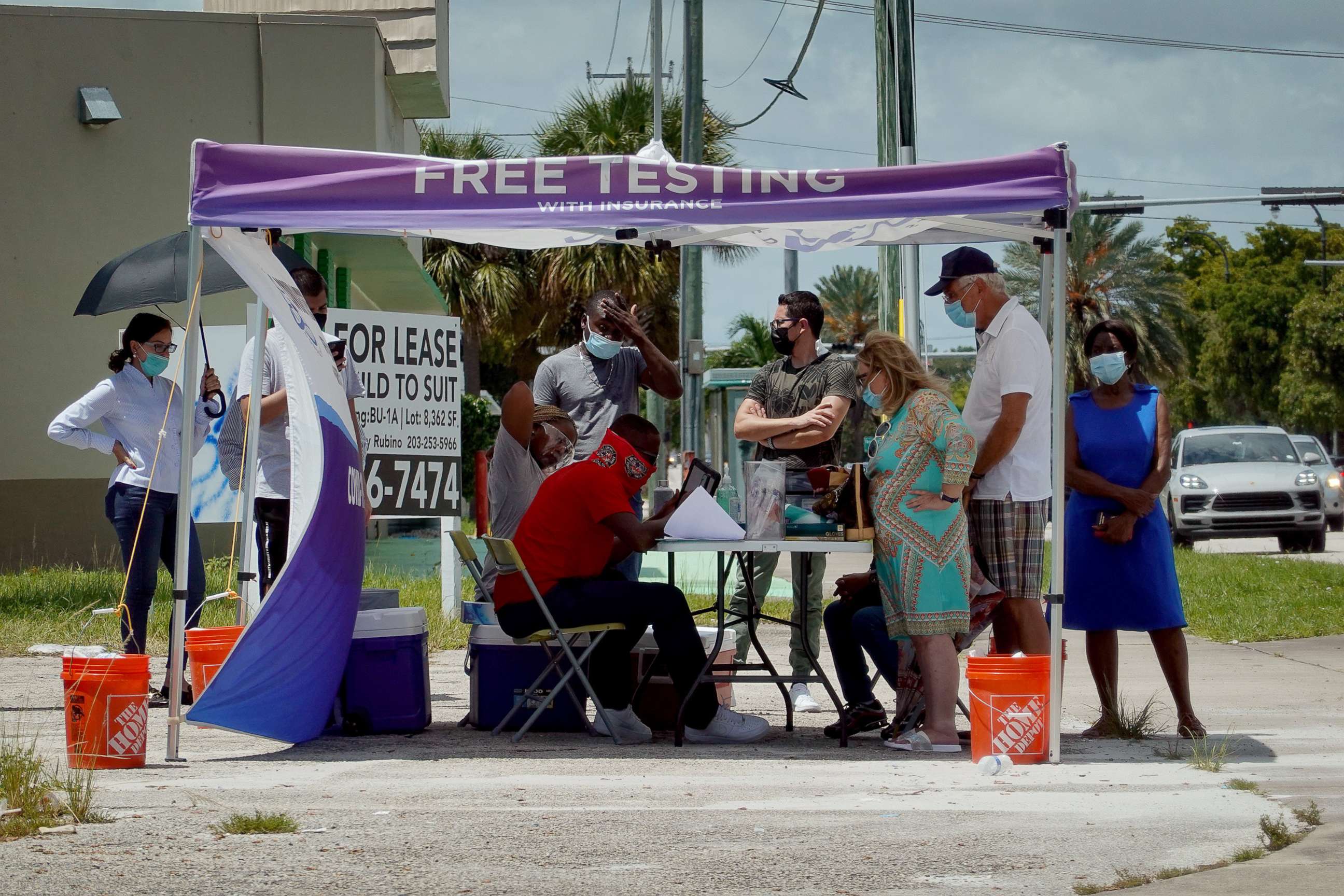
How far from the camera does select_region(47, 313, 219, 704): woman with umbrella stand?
755 cm

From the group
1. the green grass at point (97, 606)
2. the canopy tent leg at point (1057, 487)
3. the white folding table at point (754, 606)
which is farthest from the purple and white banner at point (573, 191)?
the green grass at point (97, 606)

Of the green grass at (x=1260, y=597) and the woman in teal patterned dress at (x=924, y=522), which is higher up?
the woman in teal patterned dress at (x=924, y=522)

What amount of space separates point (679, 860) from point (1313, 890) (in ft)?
5.58

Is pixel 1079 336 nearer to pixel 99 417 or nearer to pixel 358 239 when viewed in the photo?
pixel 358 239

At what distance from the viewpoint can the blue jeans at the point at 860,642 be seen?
21.5ft

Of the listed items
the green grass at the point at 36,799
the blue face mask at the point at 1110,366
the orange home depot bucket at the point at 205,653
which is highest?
the blue face mask at the point at 1110,366

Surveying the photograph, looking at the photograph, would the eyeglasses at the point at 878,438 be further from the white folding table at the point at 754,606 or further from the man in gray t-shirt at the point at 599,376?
the man in gray t-shirt at the point at 599,376

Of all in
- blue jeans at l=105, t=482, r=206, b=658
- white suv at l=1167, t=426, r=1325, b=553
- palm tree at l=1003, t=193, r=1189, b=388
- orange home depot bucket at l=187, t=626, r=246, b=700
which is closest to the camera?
orange home depot bucket at l=187, t=626, r=246, b=700

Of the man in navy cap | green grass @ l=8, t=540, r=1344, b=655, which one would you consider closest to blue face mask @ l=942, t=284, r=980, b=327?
the man in navy cap

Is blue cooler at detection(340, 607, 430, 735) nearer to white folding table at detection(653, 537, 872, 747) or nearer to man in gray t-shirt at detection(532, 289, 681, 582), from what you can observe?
man in gray t-shirt at detection(532, 289, 681, 582)

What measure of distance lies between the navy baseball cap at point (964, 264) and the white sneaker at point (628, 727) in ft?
7.70

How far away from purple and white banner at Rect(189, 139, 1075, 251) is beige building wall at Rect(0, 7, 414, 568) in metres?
10.1

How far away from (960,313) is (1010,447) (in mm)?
686

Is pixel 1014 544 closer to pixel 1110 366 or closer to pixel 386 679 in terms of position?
pixel 1110 366
